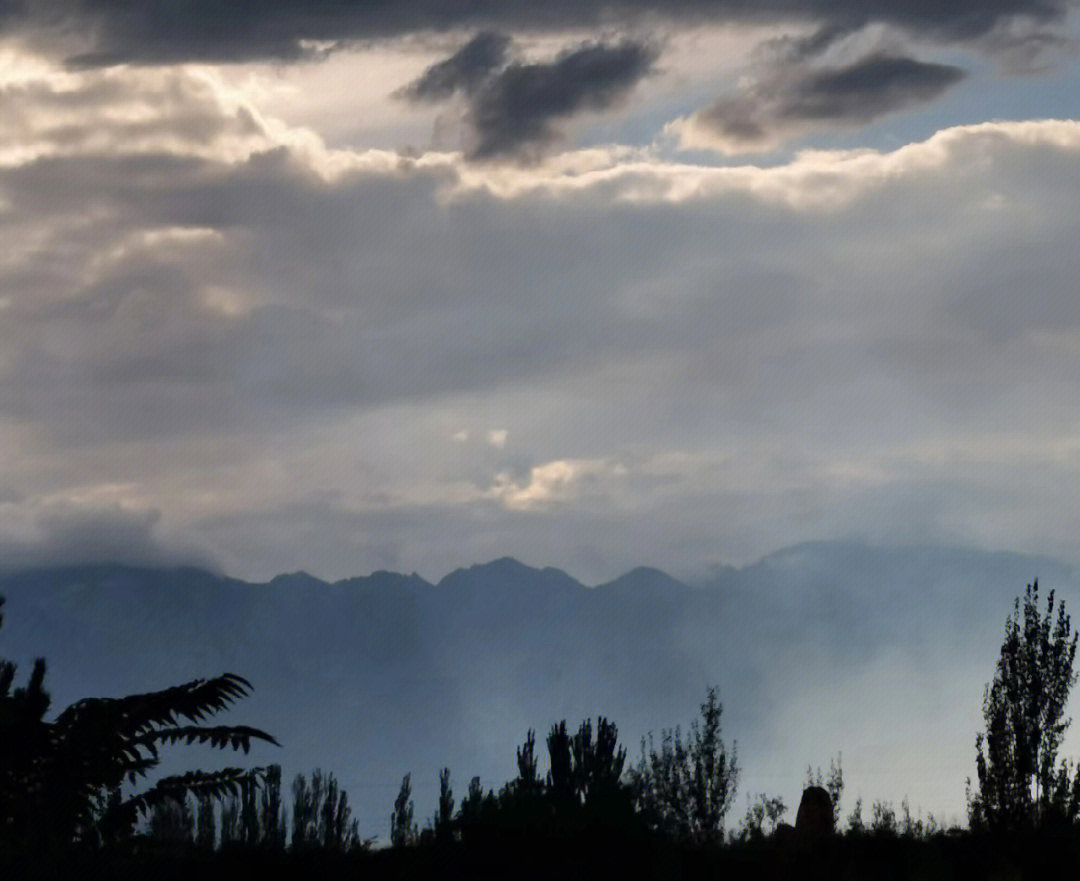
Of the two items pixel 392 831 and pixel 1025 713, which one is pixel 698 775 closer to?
pixel 1025 713

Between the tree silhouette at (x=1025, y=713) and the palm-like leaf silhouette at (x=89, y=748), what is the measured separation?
19.8m

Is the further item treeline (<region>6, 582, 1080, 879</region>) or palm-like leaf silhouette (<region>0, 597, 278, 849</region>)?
palm-like leaf silhouette (<region>0, 597, 278, 849</region>)

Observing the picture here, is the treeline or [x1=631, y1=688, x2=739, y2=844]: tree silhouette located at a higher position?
[x1=631, y1=688, x2=739, y2=844]: tree silhouette

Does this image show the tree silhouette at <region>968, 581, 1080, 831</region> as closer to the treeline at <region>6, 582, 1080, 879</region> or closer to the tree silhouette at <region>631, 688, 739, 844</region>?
the treeline at <region>6, 582, 1080, 879</region>

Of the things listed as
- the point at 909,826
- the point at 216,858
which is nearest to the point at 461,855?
the point at 216,858

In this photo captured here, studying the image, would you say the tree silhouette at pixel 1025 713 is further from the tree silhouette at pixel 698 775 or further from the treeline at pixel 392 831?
the tree silhouette at pixel 698 775

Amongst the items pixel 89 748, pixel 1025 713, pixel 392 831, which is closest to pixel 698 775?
pixel 1025 713

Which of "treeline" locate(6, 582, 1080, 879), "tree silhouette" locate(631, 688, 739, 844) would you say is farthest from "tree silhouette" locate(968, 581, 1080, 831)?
"tree silhouette" locate(631, 688, 739, 844)

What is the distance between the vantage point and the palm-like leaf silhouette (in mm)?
21266

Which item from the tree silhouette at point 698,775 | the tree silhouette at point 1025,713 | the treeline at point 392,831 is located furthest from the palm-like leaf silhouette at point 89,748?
the tree silhouette at point 698,775

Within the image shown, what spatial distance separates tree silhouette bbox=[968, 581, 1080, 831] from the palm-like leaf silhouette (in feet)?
65.1

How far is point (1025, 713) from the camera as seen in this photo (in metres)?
40.3

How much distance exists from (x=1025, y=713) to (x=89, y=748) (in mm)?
25220

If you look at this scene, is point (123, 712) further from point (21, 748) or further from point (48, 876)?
point (48, 876)
